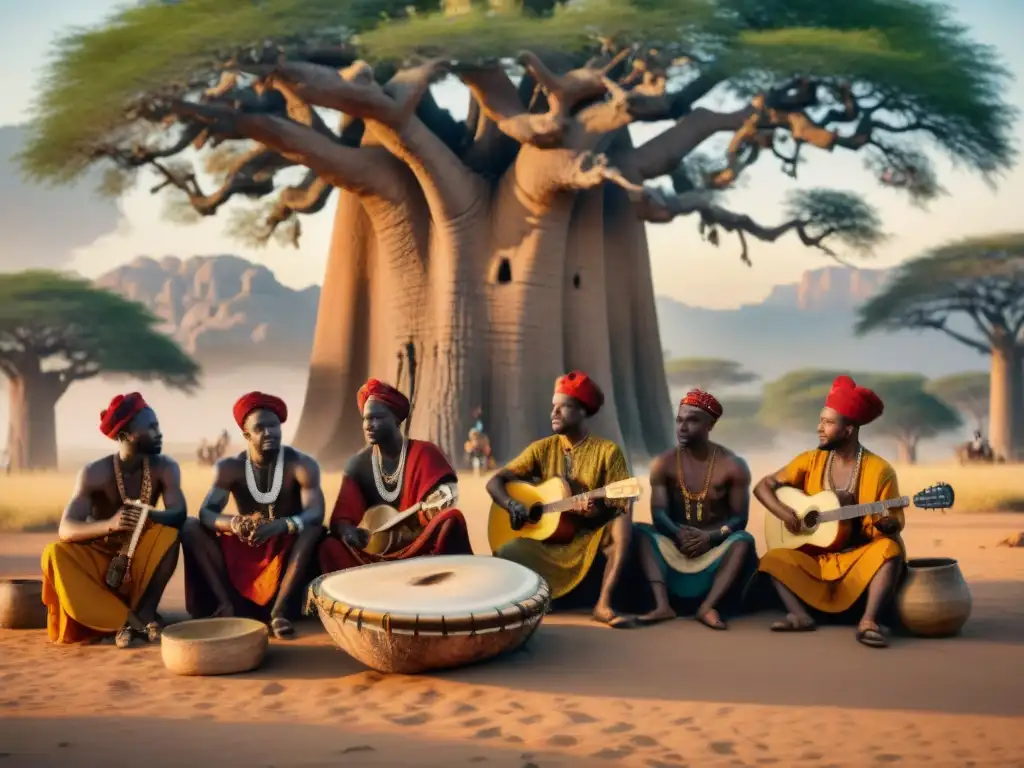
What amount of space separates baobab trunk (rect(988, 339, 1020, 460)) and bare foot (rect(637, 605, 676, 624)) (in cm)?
2483

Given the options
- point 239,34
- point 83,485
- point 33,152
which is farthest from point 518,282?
point 83,485

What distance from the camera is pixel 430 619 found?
462 cm

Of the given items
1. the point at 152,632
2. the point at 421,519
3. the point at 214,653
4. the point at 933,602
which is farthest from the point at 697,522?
the point at 152,632

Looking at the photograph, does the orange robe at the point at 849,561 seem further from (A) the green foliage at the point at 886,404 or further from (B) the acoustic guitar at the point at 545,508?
(A) the green foliage at the point at 886,404

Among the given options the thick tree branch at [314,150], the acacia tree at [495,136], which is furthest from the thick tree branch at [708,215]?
the thick tree branch at [314,150]

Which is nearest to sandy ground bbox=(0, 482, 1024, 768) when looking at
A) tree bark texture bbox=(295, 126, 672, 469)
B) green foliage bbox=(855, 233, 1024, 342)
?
tree bark texture bbox=(295, 126, 672, 469)

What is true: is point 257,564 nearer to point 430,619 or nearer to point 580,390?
point 430,619

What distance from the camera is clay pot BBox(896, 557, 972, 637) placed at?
545cm

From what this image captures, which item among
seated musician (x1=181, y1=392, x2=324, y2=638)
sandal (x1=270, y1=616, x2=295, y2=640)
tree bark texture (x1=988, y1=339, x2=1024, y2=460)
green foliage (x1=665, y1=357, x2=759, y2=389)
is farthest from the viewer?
green foliage (x1=665, y1=357, x2=759, y2=389)

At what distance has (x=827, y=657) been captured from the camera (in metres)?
5.09

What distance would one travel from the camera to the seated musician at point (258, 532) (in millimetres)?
5652

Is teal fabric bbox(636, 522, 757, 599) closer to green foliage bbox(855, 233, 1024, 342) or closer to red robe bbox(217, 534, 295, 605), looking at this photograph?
red robe bbox(217, 534, 295, 605)

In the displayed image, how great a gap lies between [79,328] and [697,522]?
23727 mm

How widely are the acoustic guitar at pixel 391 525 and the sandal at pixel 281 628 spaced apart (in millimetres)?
564
